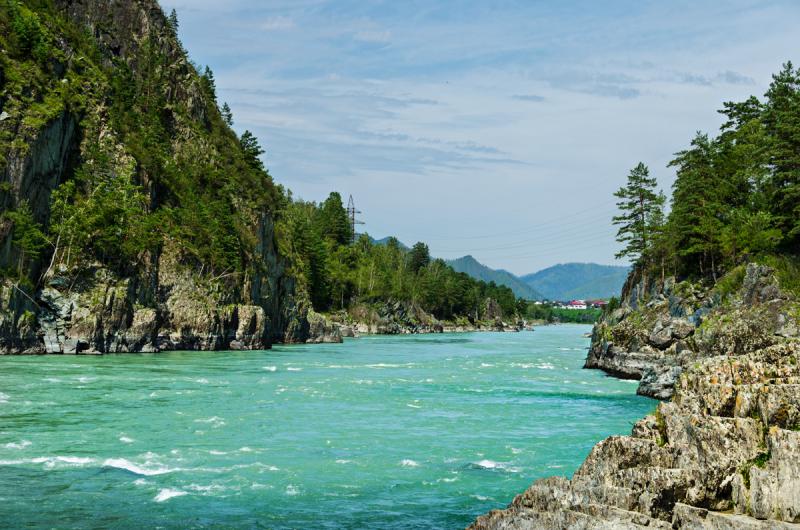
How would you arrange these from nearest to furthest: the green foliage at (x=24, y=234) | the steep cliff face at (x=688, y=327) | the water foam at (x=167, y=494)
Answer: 1. the water foam at (x=167, y=494)
2. the steep cliff face at (x=688, y=327)
3. the green foliage at (x=24, y=234)

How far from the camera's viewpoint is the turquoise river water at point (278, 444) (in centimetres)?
1958

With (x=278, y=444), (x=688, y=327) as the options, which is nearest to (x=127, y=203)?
(x=278, y=444)

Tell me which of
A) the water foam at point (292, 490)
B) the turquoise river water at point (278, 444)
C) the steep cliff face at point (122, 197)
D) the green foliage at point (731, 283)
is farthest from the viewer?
the steep cliff face at point (122, 197)

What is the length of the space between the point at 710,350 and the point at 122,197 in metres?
68.9

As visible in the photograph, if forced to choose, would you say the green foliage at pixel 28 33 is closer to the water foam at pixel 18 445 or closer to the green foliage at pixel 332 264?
the green foliage at pixel 332 264

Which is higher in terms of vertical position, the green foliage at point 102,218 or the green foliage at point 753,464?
the green foliage at point 102,218

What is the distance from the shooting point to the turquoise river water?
19578 mm

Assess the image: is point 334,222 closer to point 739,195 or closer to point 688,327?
point 739,195

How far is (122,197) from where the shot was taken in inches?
3329

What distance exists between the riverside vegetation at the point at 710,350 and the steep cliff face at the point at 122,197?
2023 inches

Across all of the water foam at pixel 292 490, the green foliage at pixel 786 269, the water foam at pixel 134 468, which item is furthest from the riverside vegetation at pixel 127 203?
the green foliage at pixel 786 269

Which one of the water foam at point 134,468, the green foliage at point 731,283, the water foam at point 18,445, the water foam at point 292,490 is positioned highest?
the green foliage at point 731,283

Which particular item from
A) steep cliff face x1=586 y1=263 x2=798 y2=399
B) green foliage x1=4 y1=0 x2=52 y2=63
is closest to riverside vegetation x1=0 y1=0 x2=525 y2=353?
green foliage x1=4 y1=0 x2=52 y2=63

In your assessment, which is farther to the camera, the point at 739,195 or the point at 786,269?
the point at 739,195
